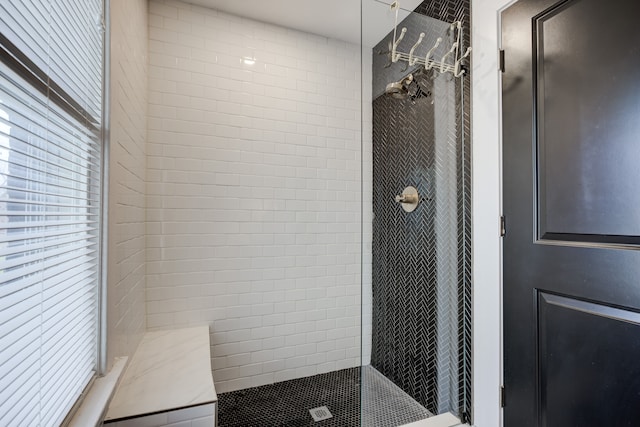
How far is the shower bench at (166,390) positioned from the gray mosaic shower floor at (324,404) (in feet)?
1.71

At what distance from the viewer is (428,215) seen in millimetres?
1728

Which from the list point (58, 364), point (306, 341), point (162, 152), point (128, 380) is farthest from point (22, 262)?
point (306, 341)

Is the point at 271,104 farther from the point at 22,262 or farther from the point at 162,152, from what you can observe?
the point at 22,262

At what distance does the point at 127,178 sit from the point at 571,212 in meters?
1.99

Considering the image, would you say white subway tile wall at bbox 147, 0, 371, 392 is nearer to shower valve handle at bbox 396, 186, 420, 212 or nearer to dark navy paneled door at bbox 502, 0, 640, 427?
shower valve handle at bbox 396, 186, 420, 212

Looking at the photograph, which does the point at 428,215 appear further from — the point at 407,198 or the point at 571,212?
the point at 571,212

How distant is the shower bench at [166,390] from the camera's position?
118cm

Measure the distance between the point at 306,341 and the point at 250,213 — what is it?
3.55ft

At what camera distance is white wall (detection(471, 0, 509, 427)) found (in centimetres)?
146

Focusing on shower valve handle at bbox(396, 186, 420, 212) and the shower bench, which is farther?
shower valve handle at bbox(396, 186, 420, 212)

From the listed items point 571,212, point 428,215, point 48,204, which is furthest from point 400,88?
point 48,204

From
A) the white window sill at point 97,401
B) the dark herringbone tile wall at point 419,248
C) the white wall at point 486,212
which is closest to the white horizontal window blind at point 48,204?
the white window sill at point 97,401

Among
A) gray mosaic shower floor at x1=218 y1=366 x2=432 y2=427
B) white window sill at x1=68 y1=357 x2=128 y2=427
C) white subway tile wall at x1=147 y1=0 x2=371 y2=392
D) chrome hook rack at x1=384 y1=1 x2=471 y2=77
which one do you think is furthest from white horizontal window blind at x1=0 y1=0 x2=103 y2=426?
chrome hook rack at x1=384 y1=1 x2=471 y2=77

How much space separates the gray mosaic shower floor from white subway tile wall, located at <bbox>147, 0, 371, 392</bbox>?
0.14m
